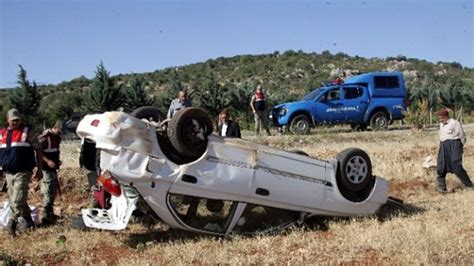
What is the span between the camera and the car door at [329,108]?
→ 19.8m

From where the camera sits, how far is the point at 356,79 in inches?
838

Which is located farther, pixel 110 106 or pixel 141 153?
pixel 110 106

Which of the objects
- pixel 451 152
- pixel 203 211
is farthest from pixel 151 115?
pixel 451 152

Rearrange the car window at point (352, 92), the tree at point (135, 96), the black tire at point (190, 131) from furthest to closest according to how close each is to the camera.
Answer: the tree at point (135, 96)
the car window at point (352, 92)
the black tire at point (190, 131)

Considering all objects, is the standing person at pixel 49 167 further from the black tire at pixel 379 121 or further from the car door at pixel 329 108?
the black tire at pixel 379 121

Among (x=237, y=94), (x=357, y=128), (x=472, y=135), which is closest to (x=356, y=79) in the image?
(x=357, y=128)

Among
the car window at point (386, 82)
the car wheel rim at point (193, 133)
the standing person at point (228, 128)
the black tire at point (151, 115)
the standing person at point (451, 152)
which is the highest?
the car window at point (386, 82)

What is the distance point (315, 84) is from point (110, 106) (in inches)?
989

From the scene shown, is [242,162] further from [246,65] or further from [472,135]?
[246,65]

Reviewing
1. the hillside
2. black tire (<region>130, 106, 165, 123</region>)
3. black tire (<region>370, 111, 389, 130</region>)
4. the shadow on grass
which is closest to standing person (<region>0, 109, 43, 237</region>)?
black tire (<region>130, 106, 165, 123</region>)

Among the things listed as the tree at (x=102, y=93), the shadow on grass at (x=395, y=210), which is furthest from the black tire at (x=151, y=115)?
the tree at (x=102, y=93)

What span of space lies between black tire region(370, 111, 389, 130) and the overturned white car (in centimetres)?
1428

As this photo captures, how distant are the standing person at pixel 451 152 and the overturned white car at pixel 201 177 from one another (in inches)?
126

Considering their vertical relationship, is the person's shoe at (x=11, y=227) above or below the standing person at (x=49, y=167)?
below
